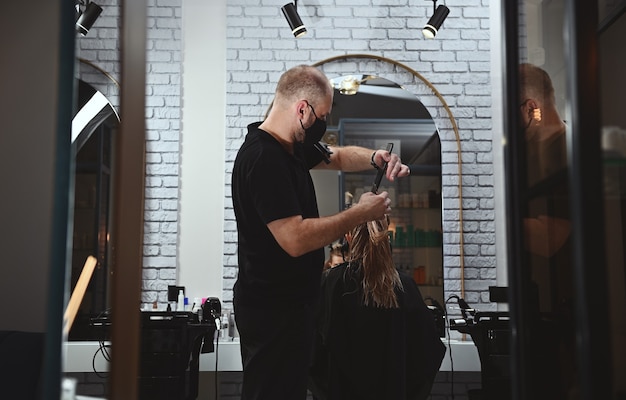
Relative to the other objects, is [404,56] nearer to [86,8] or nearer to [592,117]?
[86,8]

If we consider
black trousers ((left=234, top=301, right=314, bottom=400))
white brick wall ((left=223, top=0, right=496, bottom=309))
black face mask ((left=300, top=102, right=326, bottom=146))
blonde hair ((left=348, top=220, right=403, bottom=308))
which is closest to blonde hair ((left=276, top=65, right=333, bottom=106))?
black face mask ((left=300, top=102, right=326, bottom=146))

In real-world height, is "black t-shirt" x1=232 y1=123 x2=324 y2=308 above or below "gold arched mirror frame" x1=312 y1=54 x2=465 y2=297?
below

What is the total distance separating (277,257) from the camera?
2.40 m

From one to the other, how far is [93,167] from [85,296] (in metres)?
0.75

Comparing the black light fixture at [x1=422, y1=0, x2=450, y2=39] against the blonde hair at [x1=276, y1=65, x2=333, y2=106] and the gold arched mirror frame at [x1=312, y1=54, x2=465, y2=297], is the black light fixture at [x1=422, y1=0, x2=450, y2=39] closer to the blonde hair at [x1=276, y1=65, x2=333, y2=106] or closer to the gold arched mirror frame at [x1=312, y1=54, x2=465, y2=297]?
the gold arched mirror frame at [x1=312, y1=54, x2=465, y2=297]

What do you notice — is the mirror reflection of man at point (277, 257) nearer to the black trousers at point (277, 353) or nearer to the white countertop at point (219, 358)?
the black trousers at point (277, 353)

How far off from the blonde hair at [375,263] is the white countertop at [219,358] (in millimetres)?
839

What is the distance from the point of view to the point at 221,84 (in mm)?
4527

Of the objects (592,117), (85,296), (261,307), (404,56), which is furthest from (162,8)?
(592,117)

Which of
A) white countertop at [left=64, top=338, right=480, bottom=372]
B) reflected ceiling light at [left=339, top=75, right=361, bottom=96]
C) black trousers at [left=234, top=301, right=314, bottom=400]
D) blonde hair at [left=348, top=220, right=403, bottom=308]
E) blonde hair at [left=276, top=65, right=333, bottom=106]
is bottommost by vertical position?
white countertop at [left=64, top=338, right=480, bottom=372]

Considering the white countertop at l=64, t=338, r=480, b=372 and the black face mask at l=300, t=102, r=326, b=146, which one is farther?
the white countertop at l=64, t=338, r=480, b=372

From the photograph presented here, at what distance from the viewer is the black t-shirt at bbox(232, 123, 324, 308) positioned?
7.70 feet

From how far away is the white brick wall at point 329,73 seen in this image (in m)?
4.45

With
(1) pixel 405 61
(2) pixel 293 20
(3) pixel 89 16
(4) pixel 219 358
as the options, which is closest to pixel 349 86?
(1) pixel 405 61
